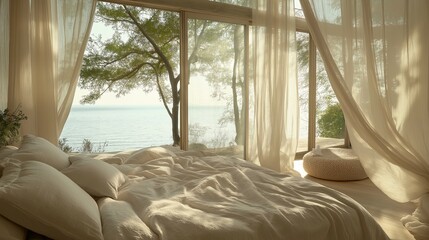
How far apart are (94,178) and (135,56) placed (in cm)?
414

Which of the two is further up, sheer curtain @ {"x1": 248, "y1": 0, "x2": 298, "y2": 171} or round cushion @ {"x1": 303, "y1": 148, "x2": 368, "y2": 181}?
sheer curtain @ {"x1": 248, "y1": 0, "x2": 298, "y2": 171}

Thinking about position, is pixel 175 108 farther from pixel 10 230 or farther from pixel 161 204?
A: pixel 10 230

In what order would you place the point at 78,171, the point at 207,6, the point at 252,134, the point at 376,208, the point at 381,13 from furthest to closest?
the point at 252,134 → the point at 207,6 → the point at 376,208 → the point at 381,13 → the point at 78,171

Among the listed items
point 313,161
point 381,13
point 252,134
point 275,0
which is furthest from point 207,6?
point 313,161

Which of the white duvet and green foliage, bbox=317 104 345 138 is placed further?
green foliage, bbox=317 104 345 138

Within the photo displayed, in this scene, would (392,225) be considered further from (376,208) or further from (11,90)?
(11,90)

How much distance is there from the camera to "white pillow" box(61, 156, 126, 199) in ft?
5.73

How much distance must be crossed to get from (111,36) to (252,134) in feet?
9.60

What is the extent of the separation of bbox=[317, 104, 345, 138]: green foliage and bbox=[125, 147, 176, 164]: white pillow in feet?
13.0

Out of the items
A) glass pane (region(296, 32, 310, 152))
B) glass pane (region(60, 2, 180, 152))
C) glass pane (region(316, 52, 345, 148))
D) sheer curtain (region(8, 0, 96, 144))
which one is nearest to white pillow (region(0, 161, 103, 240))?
sheer curtain (region(8, 0, 96, 144))

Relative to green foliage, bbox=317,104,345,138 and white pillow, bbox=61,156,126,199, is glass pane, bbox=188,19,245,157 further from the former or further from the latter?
white pillow, bbox=61,156,126,199

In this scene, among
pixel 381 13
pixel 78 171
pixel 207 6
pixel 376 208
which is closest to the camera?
pixel 78 171

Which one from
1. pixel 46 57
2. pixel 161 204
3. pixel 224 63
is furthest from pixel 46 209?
pixel 224 63

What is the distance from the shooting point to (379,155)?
2926 millimetres
